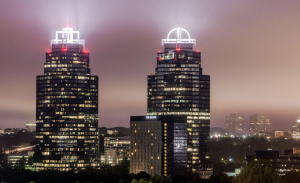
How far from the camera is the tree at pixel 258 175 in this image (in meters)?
178

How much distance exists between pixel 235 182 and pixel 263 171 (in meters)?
10.7

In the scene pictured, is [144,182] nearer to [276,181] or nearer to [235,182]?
[235,182]

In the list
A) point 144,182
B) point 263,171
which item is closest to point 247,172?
point 263,171

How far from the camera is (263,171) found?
602ft

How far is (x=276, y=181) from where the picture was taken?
6983 inches

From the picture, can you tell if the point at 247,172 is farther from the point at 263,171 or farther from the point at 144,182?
the point at 144,182

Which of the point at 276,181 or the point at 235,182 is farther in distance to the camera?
the point at 235,182

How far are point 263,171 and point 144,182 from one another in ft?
123

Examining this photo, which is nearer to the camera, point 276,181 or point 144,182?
point 276,181

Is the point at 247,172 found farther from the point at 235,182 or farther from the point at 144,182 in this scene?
the point at 144,182

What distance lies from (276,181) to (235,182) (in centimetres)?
1622

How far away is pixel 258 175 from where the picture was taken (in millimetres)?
178125

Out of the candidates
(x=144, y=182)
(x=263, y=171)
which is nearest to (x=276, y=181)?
(x=263, y=171)

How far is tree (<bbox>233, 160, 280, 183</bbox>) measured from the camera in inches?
7013
